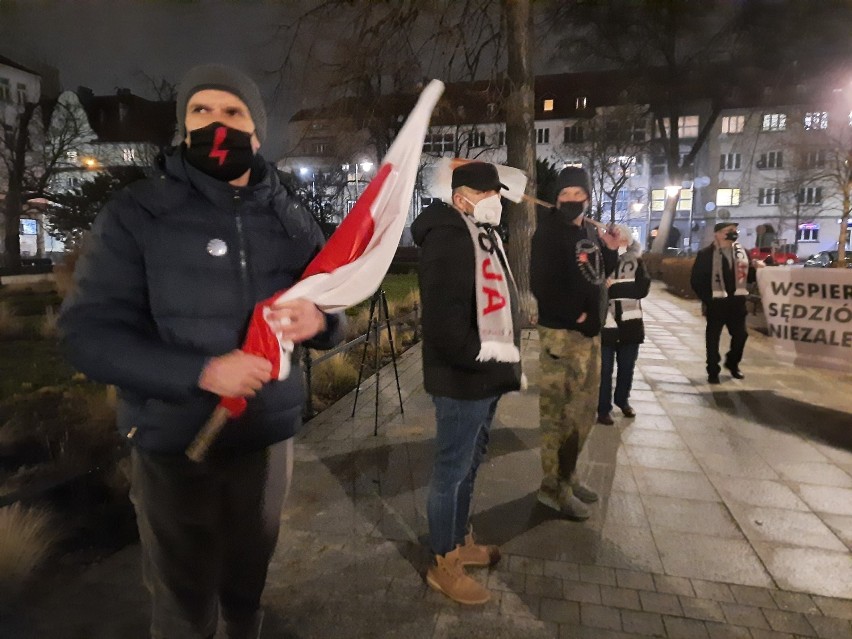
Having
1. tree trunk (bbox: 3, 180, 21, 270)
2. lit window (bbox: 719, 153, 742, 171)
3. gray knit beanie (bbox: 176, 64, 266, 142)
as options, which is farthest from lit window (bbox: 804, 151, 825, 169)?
tree trunk (bbox: 3, 180, 21, 270)

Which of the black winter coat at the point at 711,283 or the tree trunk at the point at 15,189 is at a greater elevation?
the tree trunk at the point at 15,189

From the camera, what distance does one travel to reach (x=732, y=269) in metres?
7.25

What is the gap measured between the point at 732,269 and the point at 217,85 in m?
6.87

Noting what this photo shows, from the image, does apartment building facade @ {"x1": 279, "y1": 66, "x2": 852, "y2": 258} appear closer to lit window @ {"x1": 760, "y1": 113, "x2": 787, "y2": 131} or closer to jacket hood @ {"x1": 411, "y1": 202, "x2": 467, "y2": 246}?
lit window @ {"x1": 760, "y1": 113, "x2": 787, "y2": 131}

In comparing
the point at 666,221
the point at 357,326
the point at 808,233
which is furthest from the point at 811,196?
the point at 357,326

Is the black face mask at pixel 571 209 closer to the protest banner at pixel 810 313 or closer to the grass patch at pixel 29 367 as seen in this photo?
the protest banner at pixel 810 313

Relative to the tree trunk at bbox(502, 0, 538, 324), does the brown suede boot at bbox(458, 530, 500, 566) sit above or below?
below

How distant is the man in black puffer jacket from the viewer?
62.7 inches

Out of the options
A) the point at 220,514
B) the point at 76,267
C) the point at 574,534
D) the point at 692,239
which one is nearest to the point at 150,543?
the point at 220,514

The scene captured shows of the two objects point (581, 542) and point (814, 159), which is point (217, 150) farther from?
point (814, 159)

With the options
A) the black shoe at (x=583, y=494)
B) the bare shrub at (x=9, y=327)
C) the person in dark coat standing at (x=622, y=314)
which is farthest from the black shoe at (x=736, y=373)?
the bare shrub at (x=9, y=327)

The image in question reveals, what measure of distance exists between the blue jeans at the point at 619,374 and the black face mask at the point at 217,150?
185 inches

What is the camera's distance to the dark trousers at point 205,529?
5.80 feet

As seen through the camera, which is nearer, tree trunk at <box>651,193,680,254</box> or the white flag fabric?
the white flag fabric
